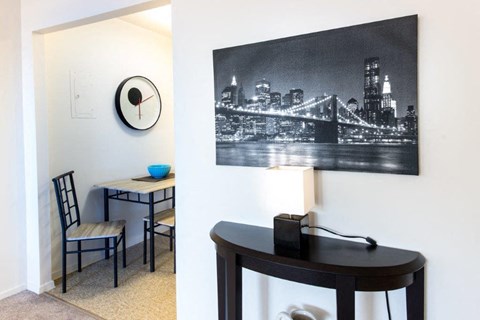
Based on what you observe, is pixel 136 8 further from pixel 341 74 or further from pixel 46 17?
pixel 341 74

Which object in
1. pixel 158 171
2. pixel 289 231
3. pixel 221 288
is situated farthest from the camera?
pixel 158 171

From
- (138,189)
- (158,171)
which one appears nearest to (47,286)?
(138,189)

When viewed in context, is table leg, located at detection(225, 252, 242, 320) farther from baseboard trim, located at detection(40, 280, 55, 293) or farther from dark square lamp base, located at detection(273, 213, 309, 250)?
baseboard trim, located at detection(40, 280, 55, 293)

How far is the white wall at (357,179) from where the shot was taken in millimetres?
1191

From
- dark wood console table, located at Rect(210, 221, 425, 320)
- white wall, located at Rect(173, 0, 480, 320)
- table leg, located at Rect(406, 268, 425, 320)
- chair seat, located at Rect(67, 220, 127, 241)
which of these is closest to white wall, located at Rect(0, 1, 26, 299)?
chair seat, located at Rect(67, 220, 127, 241)

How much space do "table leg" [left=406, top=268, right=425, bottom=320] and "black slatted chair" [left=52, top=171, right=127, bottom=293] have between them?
214 cm

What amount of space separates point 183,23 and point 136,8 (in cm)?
39

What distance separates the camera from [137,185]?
309cm

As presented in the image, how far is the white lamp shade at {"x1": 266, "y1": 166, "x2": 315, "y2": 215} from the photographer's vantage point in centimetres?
132

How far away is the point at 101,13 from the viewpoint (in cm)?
209

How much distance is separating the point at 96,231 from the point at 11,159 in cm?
87

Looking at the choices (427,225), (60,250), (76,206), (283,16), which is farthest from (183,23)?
(60,250)

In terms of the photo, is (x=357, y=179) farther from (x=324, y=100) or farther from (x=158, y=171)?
(x=158, y=171)

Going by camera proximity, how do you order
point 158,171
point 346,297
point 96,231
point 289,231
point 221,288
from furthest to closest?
1. point 158,171
2. point 96,231
3. point 221,288
4. point 289,231
5. point 346,297
